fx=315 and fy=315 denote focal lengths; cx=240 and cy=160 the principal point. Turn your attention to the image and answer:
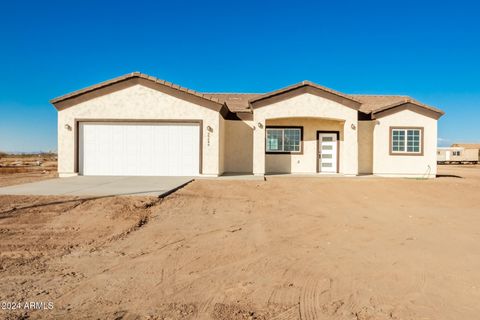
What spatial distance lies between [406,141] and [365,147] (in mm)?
2125

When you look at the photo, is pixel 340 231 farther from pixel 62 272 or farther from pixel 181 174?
pixel 181 174

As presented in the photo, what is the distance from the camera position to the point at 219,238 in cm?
600

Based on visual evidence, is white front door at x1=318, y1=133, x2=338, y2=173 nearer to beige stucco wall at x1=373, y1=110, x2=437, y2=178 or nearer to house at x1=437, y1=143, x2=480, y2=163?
beige stucco wall at x1=373, y1=110, x2=437, y2=178

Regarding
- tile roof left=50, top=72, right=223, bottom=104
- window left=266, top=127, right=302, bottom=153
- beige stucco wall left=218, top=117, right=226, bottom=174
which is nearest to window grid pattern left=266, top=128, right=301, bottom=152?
window left=266, top=127, right=302, bottom=153

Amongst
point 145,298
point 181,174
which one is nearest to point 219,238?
point 145,298

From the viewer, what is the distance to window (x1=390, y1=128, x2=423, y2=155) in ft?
56.2

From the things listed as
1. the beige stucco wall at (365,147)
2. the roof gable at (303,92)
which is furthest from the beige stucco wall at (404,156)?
the roof gable at (303,92)

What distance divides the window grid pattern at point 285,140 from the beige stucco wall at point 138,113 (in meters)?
3.94

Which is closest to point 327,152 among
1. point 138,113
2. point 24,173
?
point 138,113

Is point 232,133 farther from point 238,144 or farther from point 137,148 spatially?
point 137,148

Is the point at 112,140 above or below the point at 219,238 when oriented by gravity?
above

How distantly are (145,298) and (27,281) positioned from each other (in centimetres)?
166

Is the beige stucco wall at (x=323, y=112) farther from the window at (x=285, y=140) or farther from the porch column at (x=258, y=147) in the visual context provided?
the window at (x=285, y=140)

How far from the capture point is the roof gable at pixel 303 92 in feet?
51.5
